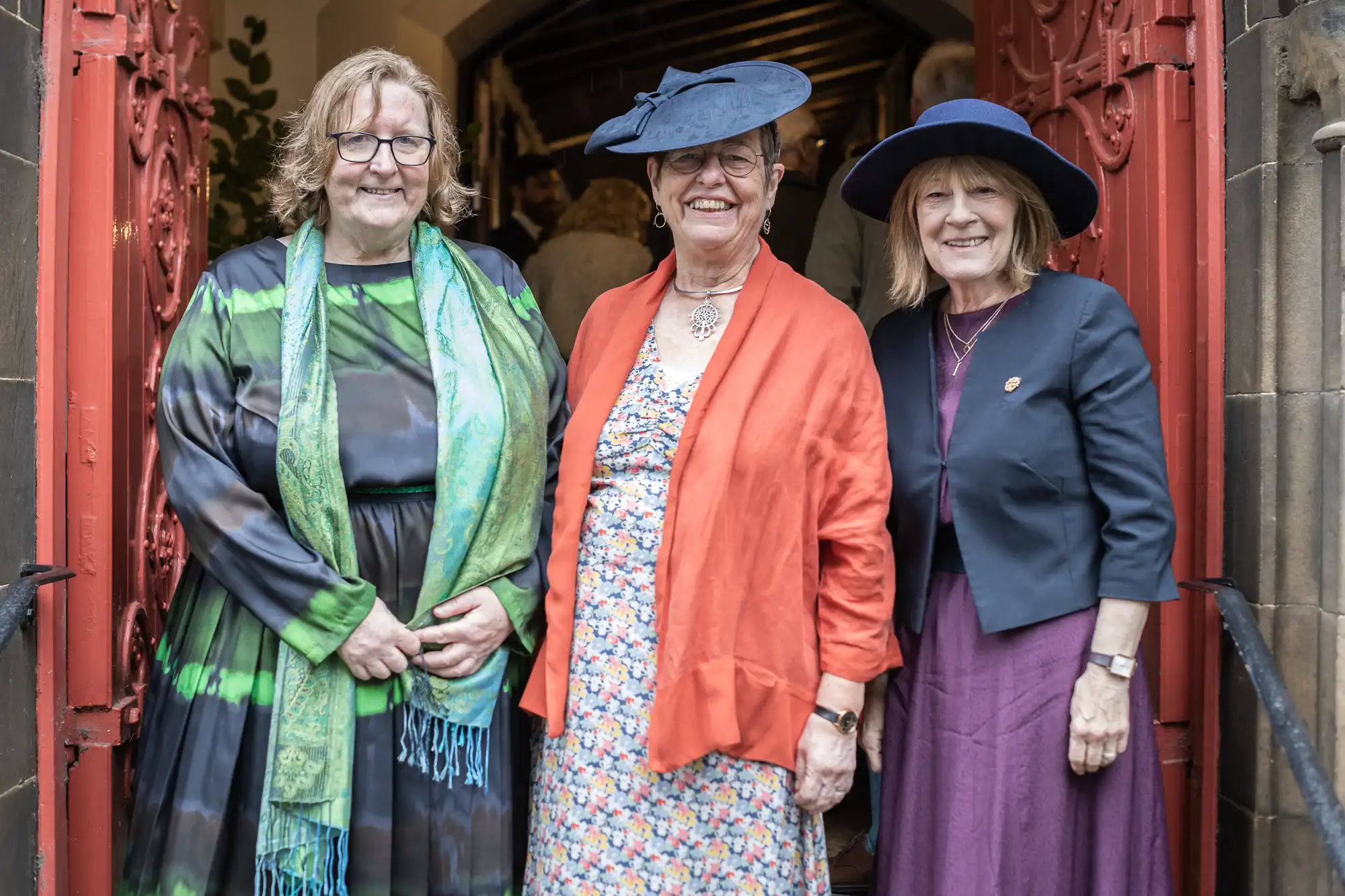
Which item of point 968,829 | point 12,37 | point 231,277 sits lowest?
point 968,829

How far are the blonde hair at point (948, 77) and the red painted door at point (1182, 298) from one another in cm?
95

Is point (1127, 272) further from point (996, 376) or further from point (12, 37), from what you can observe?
point (12, 37)

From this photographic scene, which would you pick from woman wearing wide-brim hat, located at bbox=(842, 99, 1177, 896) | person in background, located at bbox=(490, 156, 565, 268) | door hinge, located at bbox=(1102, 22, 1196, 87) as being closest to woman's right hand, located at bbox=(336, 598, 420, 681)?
woman wearing wide-brim hat, located at bbox=(842, 99, 1177, 896)

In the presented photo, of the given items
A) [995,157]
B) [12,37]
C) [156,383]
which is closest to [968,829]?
[995,157]

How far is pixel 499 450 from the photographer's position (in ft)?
7.90

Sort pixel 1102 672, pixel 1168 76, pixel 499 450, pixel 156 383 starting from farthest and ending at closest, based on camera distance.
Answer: pixel 156 383 → pixel 1168 76 → pixel 499 450 → pixel 1102 672

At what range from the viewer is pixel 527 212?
693 cm

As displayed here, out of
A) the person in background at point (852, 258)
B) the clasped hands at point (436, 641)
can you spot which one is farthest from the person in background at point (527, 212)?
the clasped hands at point (436, 641)

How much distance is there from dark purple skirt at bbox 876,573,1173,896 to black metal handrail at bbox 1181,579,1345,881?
212 millimetres

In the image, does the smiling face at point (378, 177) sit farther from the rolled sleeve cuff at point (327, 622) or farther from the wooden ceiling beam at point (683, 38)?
the wooden ceiling beam at point (683, 38)

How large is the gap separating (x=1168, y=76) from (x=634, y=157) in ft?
14.6

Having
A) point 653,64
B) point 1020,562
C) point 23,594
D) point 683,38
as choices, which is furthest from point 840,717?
point 653,64

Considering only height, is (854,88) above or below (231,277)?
above

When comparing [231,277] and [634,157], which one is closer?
[231,277]
